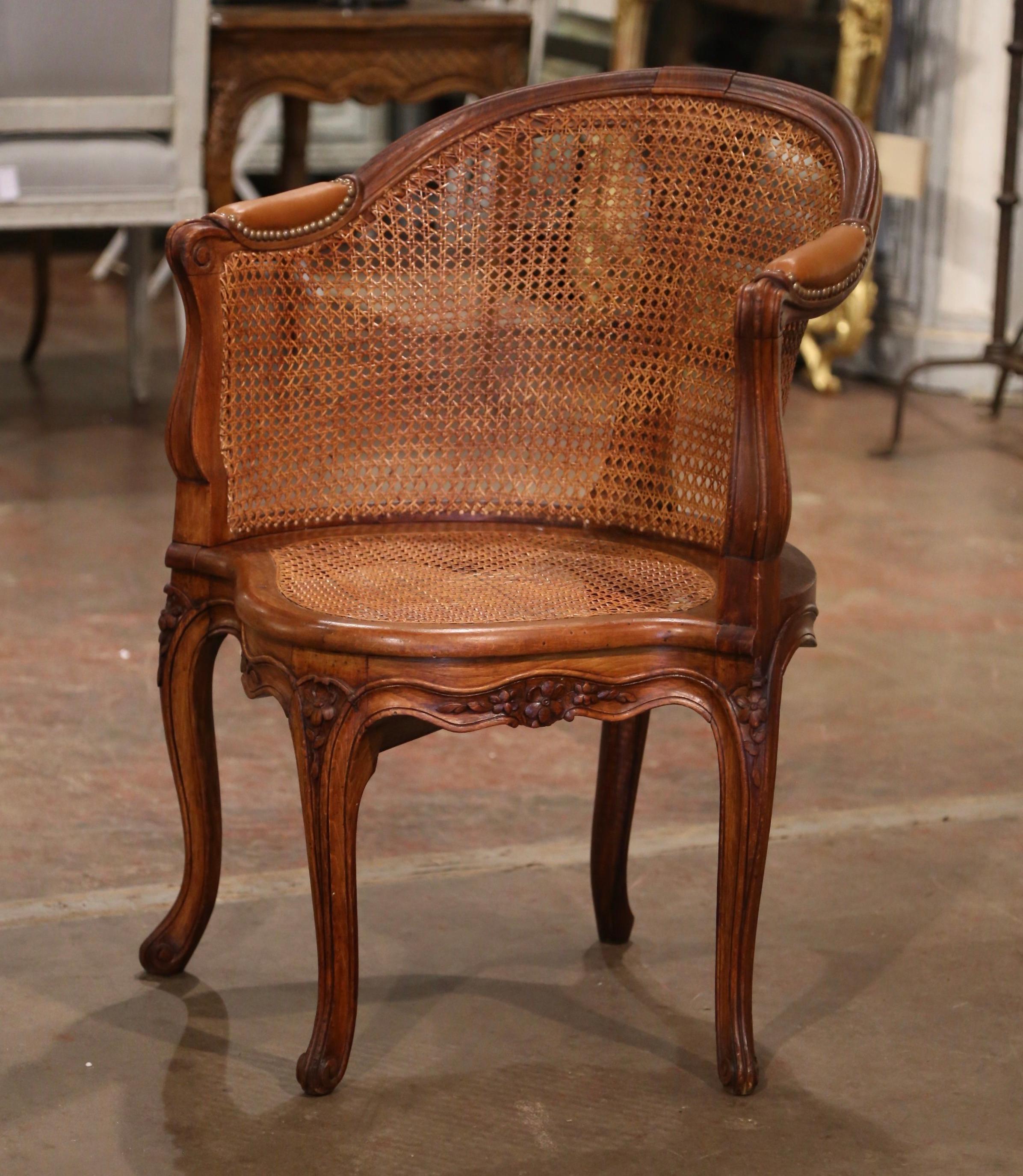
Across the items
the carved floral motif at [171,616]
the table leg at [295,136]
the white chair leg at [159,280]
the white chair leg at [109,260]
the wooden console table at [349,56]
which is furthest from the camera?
the white chair leg at [109,260]

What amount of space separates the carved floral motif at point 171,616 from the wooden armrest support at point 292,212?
37 centimetres

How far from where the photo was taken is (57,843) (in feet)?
7.38

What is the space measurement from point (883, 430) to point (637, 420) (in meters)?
2.89

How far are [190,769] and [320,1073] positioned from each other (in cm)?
37

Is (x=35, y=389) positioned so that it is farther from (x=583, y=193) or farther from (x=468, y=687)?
(x=468, y=687)

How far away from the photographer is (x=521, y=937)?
2072 millimetres

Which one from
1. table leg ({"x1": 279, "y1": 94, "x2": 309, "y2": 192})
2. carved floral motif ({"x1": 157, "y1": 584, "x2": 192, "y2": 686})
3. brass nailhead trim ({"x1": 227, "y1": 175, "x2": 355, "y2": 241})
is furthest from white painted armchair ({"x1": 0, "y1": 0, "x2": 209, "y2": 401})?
carved floral motif ({"x1": 157, "y1": 584, "x2": 192, "y2": 686})

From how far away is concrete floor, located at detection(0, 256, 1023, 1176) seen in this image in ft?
5.54

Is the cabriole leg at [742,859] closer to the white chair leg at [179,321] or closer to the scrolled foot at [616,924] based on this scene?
the scrolled foot at [616,924]

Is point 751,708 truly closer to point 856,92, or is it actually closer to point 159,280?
point 856,92

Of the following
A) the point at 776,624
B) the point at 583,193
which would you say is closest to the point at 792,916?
the point at 776,624

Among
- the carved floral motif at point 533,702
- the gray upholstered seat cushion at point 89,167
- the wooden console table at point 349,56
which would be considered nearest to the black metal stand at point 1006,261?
the wooden console table at point 349,56

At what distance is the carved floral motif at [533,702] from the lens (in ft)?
5.32

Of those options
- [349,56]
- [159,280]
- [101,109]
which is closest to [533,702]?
[101,109]
